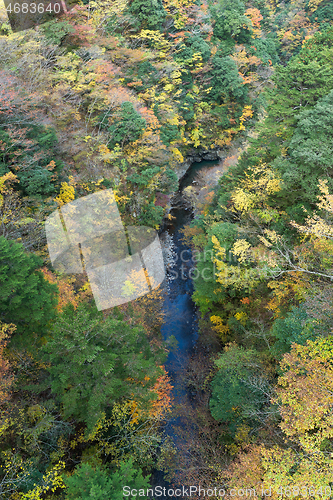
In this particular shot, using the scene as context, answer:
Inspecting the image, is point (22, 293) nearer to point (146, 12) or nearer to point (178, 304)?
point (178, 304)

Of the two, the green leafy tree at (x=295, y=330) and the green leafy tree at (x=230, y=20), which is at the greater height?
the green leafy tree at (x=230, y=20)

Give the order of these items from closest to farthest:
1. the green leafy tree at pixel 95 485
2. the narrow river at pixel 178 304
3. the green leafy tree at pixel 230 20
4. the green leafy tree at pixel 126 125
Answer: the green leafy tree at pixel 95 485
the narrow river at pixel 178 304
the green leafy tree at pixel 126 125
the green leafy tree at pixel 230 20

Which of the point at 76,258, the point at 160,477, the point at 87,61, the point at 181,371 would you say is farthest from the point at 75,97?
the point at 160,477

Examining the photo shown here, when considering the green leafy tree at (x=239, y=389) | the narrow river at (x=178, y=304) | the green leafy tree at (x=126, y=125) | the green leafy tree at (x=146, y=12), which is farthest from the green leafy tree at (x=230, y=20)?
the green leafy tree at (x=239, y=389)

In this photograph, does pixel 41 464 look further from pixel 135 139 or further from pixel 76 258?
pixel 135 139

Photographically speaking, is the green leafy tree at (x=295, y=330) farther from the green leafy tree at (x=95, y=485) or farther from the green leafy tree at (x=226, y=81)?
the green leafy tree at (x=226, y=81)

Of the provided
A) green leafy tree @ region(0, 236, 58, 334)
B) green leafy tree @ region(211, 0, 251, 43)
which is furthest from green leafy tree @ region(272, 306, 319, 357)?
green leafy tree @ region(211, 0, 251, 43)
